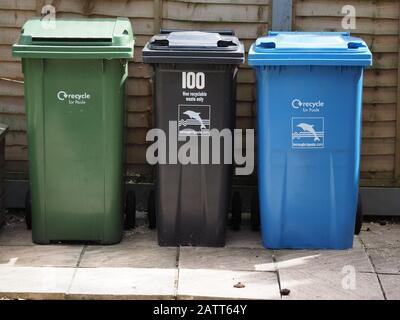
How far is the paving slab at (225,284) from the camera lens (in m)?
5.24

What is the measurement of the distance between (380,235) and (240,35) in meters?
1.82

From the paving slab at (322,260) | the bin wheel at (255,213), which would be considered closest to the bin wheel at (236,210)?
the bin wheel at (255,213)

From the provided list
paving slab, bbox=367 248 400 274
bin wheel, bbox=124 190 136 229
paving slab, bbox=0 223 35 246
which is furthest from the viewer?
bin wheel, bbox=124 190 136 229

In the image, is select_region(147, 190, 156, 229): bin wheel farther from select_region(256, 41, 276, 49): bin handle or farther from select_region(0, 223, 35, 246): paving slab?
select_region(256, 41, 276, 49): bin handle

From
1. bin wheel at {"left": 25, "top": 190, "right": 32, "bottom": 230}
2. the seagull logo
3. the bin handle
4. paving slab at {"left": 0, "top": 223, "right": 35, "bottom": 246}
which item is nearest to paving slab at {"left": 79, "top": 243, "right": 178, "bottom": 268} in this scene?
paving slab at {"left": 0, "top": 223, "right": 35, "bottom": 246}

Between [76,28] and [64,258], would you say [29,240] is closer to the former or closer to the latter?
[64,258]

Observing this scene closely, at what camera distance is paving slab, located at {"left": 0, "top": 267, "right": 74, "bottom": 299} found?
17.3 feet

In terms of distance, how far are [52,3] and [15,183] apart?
1.41 metres

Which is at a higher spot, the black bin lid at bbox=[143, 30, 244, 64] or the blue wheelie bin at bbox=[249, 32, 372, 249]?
the black bin lid at bbox=[143, 30, 244, 64]

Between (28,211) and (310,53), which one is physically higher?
(310,53)

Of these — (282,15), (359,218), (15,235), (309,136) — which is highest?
(282,15)

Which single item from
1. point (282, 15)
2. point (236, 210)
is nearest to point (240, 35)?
point (282, 15)

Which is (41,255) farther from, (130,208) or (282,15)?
(282,15)

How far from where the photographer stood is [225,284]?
543cm
